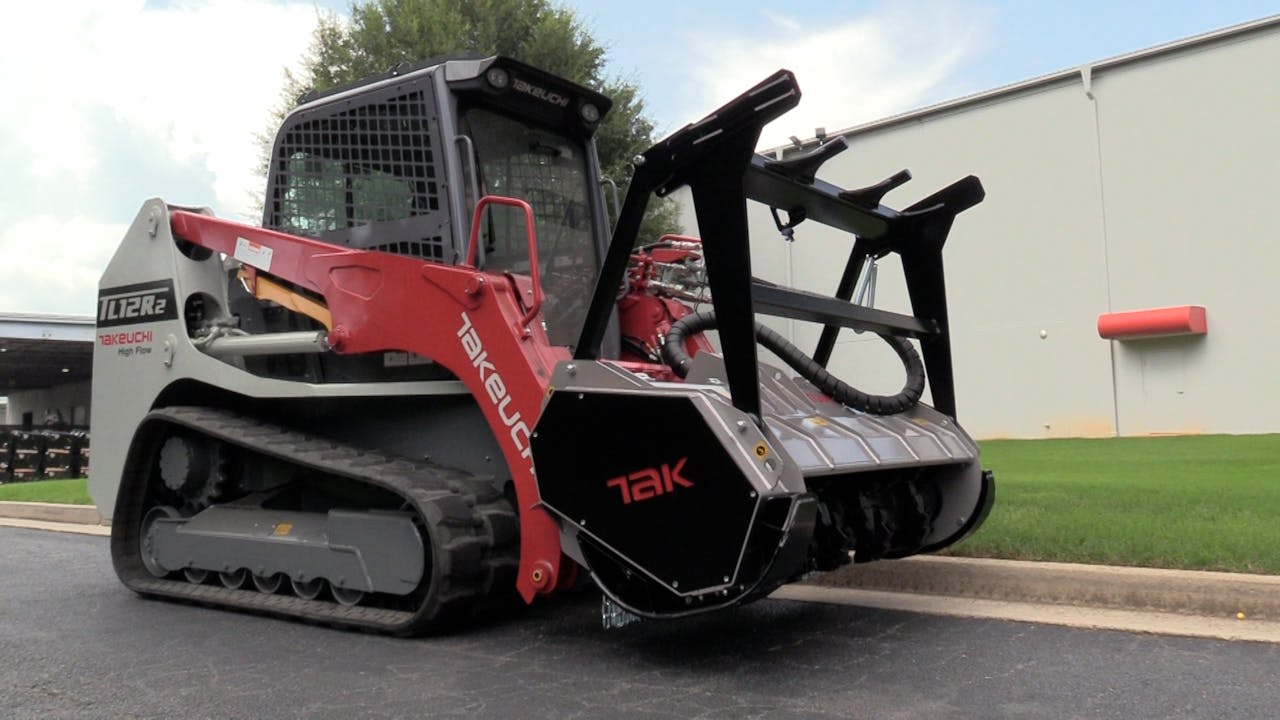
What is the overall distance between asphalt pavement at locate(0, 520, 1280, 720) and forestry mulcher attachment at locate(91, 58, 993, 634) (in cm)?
31

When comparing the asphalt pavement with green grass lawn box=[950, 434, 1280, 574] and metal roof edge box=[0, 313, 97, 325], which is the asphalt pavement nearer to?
green grass lawn box=[950, 434, 1280, 574]

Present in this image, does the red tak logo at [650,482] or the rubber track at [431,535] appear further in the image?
the rubber track at [431,535]

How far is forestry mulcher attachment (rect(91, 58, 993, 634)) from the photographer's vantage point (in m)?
4.10

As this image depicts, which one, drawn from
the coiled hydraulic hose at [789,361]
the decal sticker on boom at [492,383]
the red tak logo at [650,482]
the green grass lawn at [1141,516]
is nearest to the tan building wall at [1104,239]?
the green grass lawn at [1141,516]

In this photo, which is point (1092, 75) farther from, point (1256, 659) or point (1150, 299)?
point (1256, 659)

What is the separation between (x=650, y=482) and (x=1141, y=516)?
3.85 m

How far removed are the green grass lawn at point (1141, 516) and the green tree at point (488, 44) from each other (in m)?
12.7

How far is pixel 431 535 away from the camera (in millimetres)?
4695

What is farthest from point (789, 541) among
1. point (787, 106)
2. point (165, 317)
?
point (165, 317)

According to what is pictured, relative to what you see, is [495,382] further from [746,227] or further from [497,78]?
[497,78]

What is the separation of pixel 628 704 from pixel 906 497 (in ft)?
7.10

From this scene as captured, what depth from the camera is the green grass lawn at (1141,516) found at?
213 inches

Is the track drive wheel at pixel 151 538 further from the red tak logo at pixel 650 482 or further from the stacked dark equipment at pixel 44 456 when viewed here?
the stacked dark equipment at pixel 44 456

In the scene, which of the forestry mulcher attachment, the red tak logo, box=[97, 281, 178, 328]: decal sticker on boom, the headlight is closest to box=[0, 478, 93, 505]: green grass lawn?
box=[97, 281, 178, 328]: decal sticker on boom
